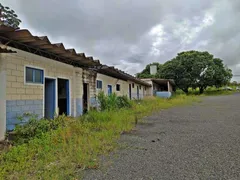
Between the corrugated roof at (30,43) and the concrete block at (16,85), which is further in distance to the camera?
the concrete block at (16,85)

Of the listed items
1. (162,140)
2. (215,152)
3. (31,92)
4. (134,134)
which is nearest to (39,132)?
(31,92)

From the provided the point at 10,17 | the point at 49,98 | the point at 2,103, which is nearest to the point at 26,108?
the point at 2,103

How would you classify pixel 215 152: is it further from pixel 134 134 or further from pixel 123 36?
pixel 123 36

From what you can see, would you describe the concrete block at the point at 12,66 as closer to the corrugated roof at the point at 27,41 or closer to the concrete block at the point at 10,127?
the corrugated roof at the point at 27,41

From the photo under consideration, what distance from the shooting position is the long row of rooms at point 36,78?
17.0 ft

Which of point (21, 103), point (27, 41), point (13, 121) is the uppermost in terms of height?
point (27, 41)

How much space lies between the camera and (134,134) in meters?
5.85

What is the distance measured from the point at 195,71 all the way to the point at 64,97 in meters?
28.5

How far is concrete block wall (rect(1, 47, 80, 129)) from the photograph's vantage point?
5370 millimetres

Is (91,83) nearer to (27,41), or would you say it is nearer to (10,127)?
(27,41)

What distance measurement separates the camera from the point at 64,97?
923 centimetres

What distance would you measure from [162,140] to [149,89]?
75.6ft

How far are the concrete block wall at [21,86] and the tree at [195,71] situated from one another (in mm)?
28924

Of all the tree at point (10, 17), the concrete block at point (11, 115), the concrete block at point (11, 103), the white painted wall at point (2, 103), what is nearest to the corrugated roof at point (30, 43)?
the white painted wall at point (2, 103)
